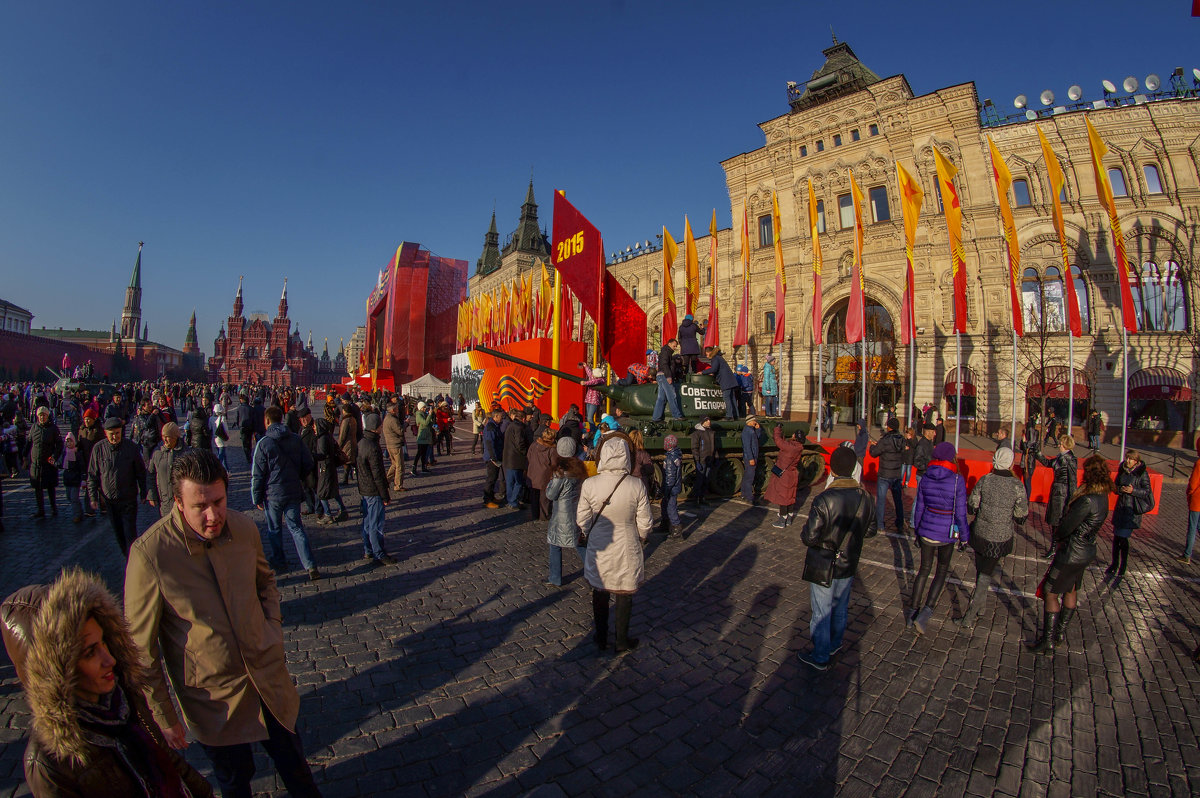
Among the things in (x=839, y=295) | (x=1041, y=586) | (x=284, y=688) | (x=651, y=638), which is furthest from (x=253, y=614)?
(x=839, y=295)

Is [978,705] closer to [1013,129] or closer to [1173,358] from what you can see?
[1173,358]

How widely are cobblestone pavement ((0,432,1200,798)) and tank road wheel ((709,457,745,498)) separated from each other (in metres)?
3.63

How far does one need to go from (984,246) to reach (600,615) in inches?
1000

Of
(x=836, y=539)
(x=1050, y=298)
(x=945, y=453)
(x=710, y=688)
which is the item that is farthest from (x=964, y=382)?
(x=710, y=688)

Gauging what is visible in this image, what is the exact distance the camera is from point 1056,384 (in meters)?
20.4

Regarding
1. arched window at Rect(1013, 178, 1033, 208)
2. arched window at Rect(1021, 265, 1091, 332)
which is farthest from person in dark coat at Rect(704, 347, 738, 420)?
arched window at Rect(1013, 178, 1033, 208)

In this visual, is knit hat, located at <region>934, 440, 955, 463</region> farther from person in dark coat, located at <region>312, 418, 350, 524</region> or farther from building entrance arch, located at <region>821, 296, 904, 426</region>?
building entrance arch, located at <region>821, 296, 904, 426</region>

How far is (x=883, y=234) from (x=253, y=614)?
27.6m

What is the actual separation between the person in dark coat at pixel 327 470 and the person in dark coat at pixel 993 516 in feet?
25.6

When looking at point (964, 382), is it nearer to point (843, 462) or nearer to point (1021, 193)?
point (1021, 193)

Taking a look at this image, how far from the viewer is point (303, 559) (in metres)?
5.50

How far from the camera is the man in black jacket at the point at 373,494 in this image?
5.87 meters

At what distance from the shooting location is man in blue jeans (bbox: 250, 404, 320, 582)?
215 inches

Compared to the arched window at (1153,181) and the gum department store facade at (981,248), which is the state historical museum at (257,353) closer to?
the gum department store facade at (981,248)
